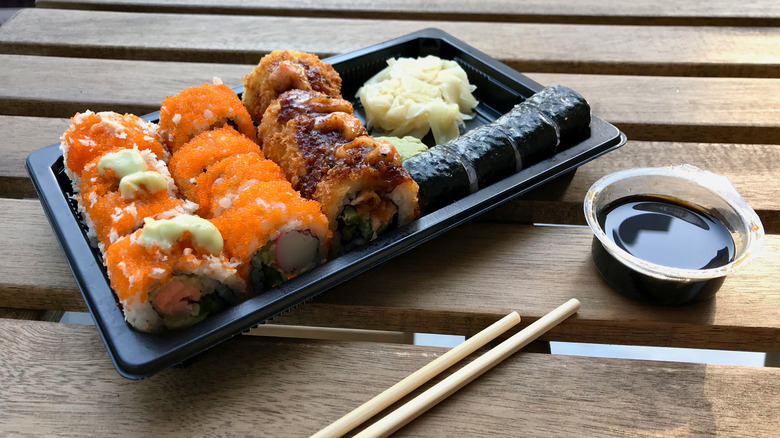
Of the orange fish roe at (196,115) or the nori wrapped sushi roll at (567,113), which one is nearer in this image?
the orange fish roe at (196,115)

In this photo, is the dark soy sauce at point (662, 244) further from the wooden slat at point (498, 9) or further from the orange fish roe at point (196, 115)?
the wooden slat at point (498, 9)

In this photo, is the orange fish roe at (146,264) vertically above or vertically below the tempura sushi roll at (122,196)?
below

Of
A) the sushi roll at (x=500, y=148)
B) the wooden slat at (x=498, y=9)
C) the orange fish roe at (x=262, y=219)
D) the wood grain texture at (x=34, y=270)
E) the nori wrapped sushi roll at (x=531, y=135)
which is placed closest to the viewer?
the orange fish roe at (x=262, y=219)

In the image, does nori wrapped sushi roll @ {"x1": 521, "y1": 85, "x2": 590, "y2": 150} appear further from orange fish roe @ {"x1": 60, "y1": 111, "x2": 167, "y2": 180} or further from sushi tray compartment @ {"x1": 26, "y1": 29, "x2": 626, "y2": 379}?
orange fish roe @ {"x1": 60, "y1": 111, "x2": 167, "y2": 180}

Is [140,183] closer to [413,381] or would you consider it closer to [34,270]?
[34,270]

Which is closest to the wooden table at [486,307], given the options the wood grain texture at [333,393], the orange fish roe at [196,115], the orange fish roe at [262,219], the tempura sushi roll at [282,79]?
the wood grain texture at [333,393]

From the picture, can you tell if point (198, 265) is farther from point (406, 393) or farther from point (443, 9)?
point (443, 9)

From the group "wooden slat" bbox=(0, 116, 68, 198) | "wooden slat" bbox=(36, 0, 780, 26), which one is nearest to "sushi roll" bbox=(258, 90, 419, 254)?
"wooden slat" bbox=(0, 116, 68, 198)
